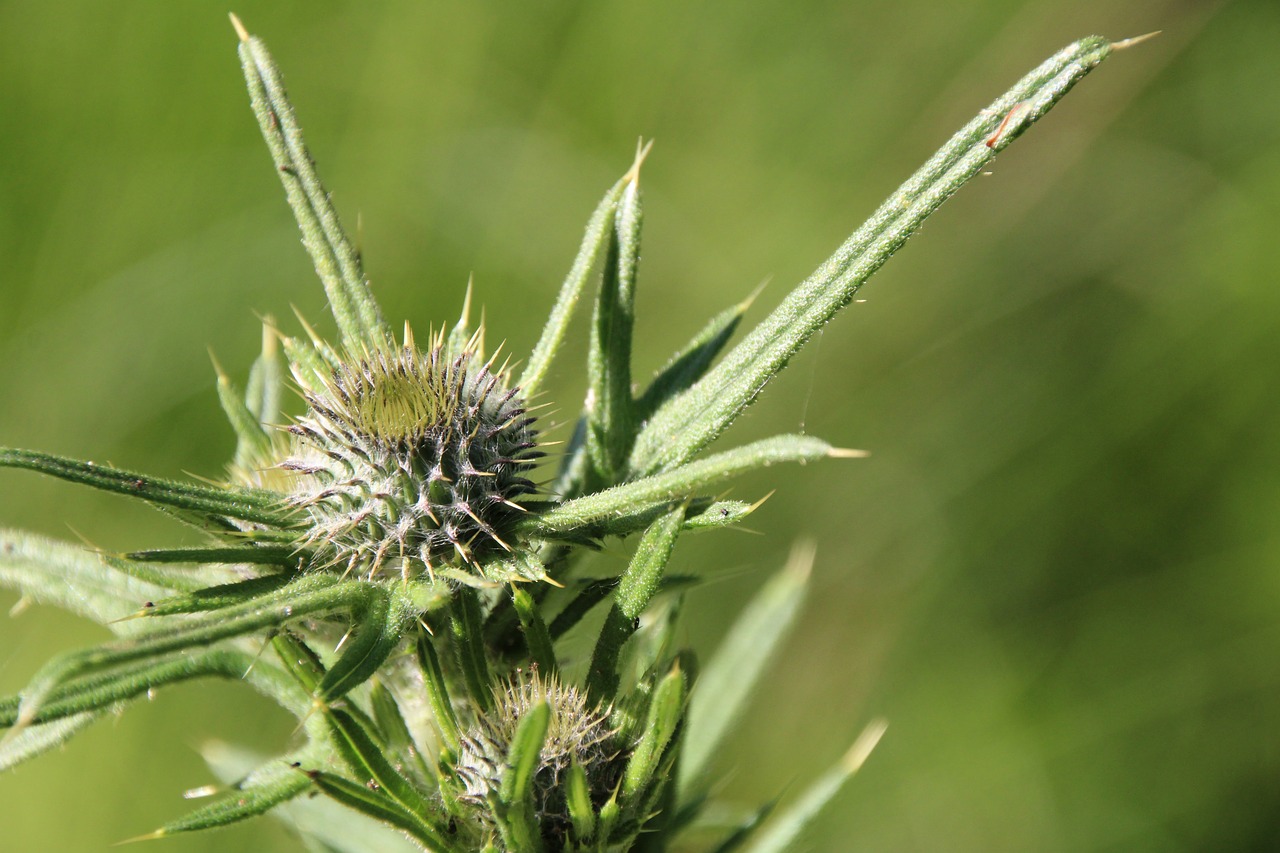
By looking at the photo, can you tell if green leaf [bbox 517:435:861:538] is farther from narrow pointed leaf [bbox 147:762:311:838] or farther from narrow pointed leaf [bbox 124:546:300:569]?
narrow pointed leaf [bbox 147:762:311:838]

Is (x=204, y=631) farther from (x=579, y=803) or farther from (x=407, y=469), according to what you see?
(x=579, y=803)

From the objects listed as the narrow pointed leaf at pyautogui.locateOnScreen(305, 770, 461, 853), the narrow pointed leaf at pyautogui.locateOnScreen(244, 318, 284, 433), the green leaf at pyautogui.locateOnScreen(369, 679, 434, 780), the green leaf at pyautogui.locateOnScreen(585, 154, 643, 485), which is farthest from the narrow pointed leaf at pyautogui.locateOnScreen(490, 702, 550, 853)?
the narrow pointed leaf at pyautogui.locateOnScreen(244, 318, 284, 433)

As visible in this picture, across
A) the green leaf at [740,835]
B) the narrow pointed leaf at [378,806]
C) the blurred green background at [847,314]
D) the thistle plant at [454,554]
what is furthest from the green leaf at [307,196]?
the blurred green background at [847,314]

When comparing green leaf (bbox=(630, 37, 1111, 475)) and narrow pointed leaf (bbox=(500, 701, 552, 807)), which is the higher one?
green leaf (bbox=(630, 37, 1111, 475))

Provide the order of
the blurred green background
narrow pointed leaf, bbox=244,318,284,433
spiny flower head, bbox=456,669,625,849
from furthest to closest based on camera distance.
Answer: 1. the blurred green background
2. narrow pointed leaf, bbox=244,318,284,433
3. spiny flower head, bbox=456,669,625,849

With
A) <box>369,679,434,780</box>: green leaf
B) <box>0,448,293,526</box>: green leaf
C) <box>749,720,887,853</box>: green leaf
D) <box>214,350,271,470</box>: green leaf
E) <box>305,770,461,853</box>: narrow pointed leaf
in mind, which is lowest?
<box>749,720,887,853</box>: green leaf

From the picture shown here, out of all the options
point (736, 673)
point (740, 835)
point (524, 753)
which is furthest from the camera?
point (736, 673)

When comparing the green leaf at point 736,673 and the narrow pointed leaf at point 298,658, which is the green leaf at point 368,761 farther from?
the green leaf at point 736,673

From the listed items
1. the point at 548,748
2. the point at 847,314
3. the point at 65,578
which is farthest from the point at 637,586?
the point at 847,314
